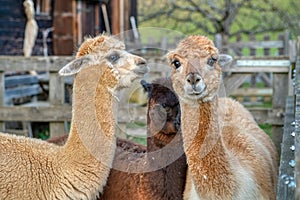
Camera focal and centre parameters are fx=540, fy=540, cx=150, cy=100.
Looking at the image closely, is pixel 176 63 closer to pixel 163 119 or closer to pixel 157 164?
pixel 163 119

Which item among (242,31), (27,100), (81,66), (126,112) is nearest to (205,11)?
(242,31)

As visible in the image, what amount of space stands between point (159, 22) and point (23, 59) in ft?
62.4

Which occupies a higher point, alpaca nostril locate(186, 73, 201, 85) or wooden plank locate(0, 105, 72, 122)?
alpaca nostril locate(186, 73, 201, 85)

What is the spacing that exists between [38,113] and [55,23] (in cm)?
546

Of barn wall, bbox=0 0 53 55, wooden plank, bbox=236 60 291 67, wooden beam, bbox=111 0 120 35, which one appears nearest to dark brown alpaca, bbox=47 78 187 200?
wooden plank, bbox=236 60 291 67

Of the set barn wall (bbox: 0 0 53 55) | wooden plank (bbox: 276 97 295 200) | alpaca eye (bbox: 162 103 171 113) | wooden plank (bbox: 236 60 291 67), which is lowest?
wooden plank (bbox: 276 97 295 200)

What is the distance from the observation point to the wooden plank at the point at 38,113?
22.3ft

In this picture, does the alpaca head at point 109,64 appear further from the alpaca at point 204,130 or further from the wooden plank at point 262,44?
the wooden plank at point 262,44

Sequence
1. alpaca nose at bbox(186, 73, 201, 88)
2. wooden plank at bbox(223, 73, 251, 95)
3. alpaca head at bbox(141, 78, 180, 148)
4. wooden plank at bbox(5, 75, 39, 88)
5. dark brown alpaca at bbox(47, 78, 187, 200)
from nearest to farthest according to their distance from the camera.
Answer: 1. alpaca nose at bbox(186, 73, 201, 88)
2. dark brown alpaca at bbox(47, 78, 187, 200)
3. alpaca head at bbox(141, 78, 180, 148)
4. wooden plank at bbox(223, 73, 251, 95)
5. wooden plank at bbox(5, 75, 39, 88)

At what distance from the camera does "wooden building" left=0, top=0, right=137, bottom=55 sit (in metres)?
10.7

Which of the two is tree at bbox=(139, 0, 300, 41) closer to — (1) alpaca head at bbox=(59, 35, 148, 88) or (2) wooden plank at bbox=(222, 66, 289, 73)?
(2) wooden plank at bbox=(222, 66, 289, 73)

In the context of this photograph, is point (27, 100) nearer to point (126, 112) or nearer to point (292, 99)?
point (126, 112)

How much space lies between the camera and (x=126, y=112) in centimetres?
700

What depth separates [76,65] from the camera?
13.4ft
